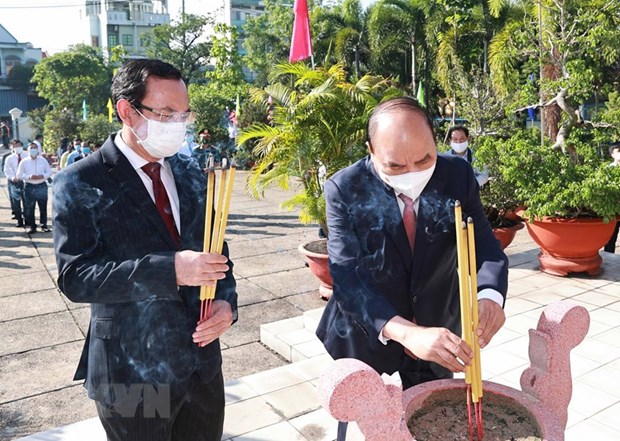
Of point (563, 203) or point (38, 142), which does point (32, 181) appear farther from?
point (563, 203)

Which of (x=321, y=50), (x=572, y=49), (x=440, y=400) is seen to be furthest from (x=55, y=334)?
(x=321, y=50)

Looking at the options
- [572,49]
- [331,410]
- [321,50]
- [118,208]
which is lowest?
[331,410]

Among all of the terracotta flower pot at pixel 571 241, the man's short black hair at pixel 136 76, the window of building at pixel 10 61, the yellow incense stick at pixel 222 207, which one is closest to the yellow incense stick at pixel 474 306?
the yellow incense stick at pixel 222 207

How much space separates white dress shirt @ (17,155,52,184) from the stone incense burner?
9443mm

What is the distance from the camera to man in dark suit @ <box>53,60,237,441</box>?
163 centimetres

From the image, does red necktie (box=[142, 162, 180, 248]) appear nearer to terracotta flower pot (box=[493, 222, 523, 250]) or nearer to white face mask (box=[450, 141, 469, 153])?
white face mask (box=[450, 141, 469, 153])

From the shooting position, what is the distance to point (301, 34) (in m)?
7.32

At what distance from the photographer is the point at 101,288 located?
1603 mm

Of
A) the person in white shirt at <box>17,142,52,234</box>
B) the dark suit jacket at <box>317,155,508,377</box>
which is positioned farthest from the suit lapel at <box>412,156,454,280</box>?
the person in white shirt at <box>17,142,52,234</box>

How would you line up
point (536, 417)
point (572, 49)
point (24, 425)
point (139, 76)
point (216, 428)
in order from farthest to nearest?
point (572, 49)
point (24, 425)
point (216, 428)
point (139, 76)
point (536, 417)

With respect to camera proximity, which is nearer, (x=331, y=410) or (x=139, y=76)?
(x=331, y=410)

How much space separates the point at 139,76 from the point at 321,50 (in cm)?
2133

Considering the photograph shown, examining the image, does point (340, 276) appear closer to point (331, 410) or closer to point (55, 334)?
point (331, 410)

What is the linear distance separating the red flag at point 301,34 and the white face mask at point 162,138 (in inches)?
227
